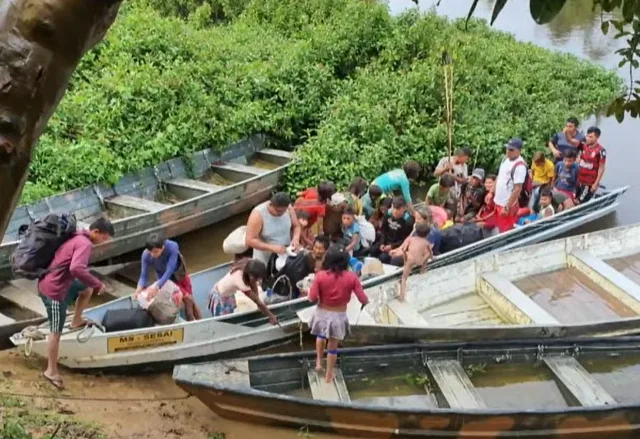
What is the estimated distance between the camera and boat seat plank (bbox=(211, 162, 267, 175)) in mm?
9495

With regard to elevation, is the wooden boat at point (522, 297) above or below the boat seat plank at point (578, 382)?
above

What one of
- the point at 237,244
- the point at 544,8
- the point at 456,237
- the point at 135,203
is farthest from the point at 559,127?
the point at 544,8

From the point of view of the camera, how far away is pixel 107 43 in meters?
11.9

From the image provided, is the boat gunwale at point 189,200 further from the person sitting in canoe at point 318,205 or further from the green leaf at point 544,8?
the green leaf at point 544,8

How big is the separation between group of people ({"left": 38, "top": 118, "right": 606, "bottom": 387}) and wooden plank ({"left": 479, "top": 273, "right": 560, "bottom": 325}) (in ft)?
2.04

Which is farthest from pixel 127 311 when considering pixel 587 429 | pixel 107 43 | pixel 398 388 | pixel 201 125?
pixel 107 43

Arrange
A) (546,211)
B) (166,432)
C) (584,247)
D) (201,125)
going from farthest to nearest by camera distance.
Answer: (201,125) < (546,211) < (584,247) < (166,432)

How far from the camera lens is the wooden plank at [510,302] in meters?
6.36

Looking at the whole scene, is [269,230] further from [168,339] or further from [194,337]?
[168,339]

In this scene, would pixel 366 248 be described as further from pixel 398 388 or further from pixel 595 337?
pixel 595 337

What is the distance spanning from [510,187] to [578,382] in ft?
8.26

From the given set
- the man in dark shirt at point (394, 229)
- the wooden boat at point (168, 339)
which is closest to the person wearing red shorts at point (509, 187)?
the man in dark shirt at point (394, 229)

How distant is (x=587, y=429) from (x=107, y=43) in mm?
9532

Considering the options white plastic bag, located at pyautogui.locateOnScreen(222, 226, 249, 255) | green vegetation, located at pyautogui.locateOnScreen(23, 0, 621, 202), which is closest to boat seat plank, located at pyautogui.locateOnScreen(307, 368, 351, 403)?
white plastic bag, located at pyautogui.locateOnScreen(222, 226, 249, 255)
